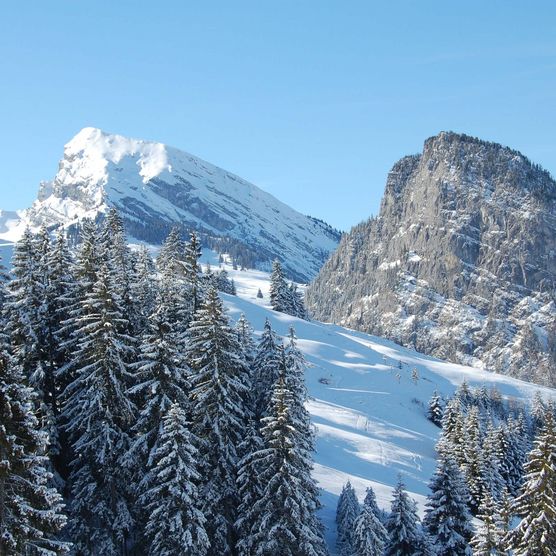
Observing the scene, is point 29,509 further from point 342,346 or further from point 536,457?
point 342,346

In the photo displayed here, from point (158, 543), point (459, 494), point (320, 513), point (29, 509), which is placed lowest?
point (320, 513)

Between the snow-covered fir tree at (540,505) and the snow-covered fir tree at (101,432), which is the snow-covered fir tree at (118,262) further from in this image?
the snow-covered fir tree at (540,505)

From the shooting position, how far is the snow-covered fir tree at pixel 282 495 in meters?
29.7

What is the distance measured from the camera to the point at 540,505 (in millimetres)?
26484

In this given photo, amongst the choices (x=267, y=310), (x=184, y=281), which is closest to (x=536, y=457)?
(x=184, y=281)

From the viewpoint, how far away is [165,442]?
28.9 meters

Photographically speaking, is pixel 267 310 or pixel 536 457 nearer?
pixel 536 457

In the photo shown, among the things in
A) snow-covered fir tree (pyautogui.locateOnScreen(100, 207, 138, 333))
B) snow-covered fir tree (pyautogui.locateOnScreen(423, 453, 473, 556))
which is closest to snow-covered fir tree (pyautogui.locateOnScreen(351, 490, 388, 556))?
snow-covered fir tree (pyautogui.locateOnScreen(423, 453, 473, 556))

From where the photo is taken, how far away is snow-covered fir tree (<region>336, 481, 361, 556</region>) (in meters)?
39.1

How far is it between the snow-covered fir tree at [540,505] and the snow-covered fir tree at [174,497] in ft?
49.1

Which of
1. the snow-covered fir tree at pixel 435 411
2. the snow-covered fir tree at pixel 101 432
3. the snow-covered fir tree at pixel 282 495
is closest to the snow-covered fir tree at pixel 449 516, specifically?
the snow-covered fir tree at pixel 282 495

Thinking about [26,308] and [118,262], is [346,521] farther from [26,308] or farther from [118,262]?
[118,262]

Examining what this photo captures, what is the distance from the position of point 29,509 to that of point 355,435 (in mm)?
62532

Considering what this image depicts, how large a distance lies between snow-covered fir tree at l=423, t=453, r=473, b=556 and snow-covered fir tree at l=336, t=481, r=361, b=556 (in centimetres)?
514
